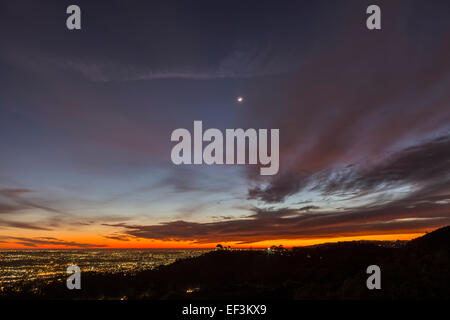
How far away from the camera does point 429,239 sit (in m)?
36.7

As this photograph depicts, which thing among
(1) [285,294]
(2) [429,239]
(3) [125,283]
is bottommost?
(3) [125,283]

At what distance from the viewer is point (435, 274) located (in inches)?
763

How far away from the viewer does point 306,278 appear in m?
50.9

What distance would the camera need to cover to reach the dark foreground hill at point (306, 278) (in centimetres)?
1992

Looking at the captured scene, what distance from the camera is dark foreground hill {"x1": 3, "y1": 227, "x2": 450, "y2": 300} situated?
19922mm
